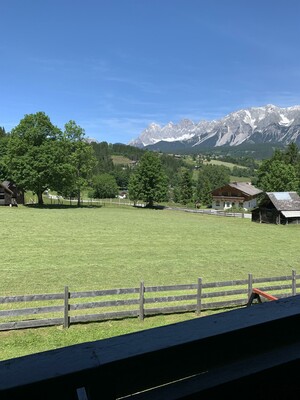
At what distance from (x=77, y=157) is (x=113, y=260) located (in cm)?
4619

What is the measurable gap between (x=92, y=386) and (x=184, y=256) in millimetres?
24229

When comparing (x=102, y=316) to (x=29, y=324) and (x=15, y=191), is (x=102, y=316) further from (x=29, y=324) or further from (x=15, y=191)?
(x=15, y=191)

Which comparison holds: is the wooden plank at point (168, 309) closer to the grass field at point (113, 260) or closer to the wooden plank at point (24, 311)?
the grass field at point (113, 260)

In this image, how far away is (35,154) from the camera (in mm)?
60344

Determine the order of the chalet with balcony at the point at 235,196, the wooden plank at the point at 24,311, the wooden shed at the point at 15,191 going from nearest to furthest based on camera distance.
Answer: the wooden plank at the point at 24,311 < the wooden shed at the point at 15,191 < the chalet with balcony at the point at 235,196

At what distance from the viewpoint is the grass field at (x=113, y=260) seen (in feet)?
36.5

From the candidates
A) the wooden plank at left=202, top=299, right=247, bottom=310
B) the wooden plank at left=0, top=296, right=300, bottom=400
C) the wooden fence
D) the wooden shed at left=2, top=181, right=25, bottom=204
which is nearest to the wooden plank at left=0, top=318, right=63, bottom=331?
the wooden fence

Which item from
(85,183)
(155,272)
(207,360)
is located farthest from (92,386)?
(85,183)

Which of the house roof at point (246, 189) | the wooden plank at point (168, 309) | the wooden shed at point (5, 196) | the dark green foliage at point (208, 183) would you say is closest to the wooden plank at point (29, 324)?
the wooden plank at point (168, 309)

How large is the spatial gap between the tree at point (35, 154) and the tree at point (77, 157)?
2365 millimetres

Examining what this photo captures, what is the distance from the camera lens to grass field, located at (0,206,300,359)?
11.1 meters

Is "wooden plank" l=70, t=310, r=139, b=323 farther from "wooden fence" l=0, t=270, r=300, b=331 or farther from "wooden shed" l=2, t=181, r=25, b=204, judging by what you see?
"wooden shed" l=2, t=181, r=25, b=204

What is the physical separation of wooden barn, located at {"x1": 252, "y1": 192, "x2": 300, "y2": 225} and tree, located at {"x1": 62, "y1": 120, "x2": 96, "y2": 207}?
31.8 metres

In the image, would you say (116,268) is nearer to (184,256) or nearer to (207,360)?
(184,256)
